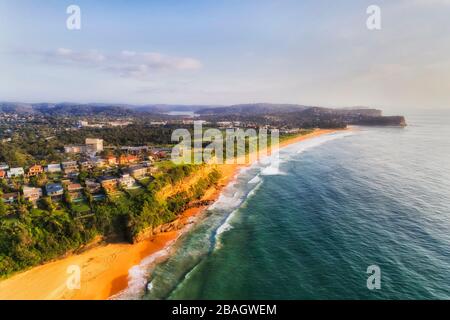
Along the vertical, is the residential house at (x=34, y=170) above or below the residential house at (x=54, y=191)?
above

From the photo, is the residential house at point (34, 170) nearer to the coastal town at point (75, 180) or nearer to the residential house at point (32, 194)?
the coastal town at point (75, 180)

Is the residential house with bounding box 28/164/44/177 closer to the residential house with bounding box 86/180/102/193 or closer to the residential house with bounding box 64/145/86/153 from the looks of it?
the residential house with bounding box 86/180/102/193

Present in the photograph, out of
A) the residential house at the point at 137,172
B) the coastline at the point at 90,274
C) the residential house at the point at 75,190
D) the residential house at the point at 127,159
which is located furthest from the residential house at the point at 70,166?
the coastline at the point at 90,274

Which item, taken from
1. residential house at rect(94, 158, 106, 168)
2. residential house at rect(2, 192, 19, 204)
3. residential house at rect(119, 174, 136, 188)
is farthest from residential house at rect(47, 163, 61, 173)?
residential house at rect(119, 174, 136, 188)

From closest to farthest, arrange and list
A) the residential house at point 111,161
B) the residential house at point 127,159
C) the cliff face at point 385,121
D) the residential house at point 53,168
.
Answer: the residential house at point 53,168 → the residential house at point 111,161 → the residential house at point 127,159 → the cliff face at point 385,121

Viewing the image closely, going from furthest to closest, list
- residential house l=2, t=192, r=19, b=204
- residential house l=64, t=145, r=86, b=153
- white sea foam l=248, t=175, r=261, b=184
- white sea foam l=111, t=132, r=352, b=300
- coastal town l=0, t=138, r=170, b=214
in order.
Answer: residential house l=64, t=145, r=86, b=153
white sea foam l=248, t=175, r=261, b=184
coastal town l=0, t=138, r=170, b=214
residential house l=2, t=192, r=19, b=204
white sea foam l=111, t=132, r=352, b=300

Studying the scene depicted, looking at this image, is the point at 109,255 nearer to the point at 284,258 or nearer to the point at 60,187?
the point at 60,187

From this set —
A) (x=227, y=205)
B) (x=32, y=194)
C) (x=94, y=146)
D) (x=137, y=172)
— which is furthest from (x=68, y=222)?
(x=94, y=146)
